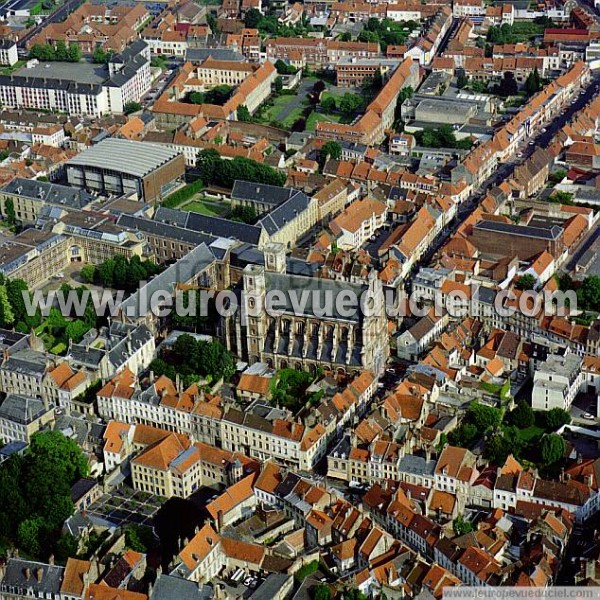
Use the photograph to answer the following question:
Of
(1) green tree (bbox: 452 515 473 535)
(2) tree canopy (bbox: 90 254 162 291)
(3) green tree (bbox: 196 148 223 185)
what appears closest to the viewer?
(1) green tree (bbox: 452 515 473 535)

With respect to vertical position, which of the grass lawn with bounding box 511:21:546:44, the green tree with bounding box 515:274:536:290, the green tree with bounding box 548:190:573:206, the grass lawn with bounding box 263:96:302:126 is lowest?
the grass lawn with bounding box 263:96:302:126

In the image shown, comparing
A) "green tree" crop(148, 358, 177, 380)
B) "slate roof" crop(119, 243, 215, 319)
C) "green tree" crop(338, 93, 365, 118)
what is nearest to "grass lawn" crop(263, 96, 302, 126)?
"green tree" crop(338, 93, 365, 118)

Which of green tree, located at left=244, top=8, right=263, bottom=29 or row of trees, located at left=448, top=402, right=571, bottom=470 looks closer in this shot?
row of trees, located at left=448, top=402, right=571, bottom=470

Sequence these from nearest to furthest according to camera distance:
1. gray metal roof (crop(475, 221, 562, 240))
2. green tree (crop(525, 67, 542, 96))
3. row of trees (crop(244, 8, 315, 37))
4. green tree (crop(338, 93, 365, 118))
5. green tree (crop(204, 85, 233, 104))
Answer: gray metal roof (crop(475, 221, 562, 240)), green tree (crop(338, 93, 365, 118)), green tree (crop(525, 67, 542, 96)), green tree (crop(204, 85, 233, 104)), row of trees (crop(244, 8, 315, 37))

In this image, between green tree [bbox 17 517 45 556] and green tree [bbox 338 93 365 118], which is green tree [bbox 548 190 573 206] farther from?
green tree [bbox 17 517 45 556]

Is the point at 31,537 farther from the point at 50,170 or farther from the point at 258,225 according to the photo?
Result: the point at 50,170

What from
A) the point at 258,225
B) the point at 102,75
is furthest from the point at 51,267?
the point at 102,75

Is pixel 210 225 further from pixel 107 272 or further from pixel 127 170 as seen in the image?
pixel 127 170
